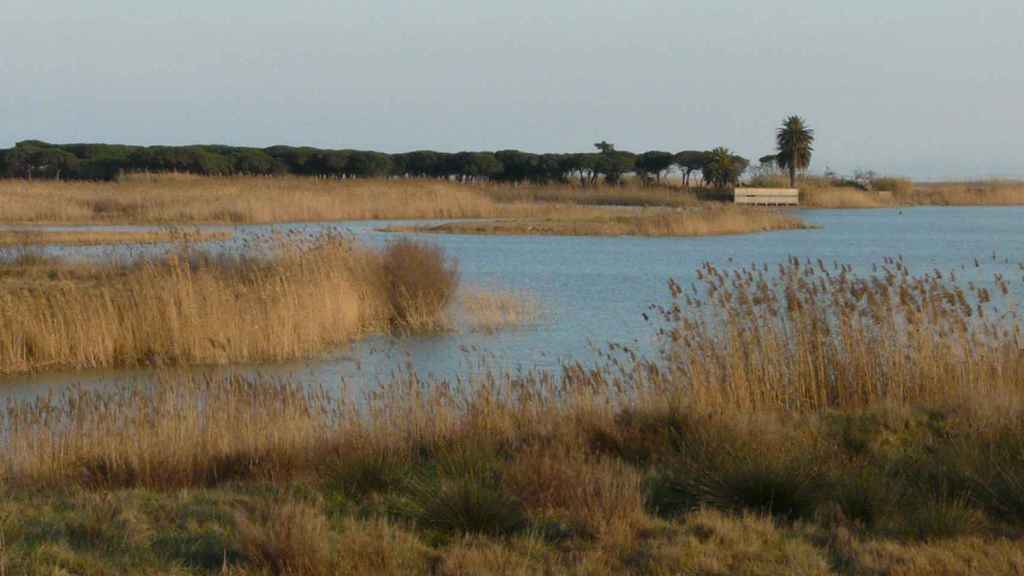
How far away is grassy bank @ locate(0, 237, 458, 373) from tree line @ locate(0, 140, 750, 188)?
56.9m

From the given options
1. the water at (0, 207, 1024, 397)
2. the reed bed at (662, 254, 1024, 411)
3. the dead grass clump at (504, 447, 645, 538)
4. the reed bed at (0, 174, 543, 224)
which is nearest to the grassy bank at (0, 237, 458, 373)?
the water at (0, 207, 1024, 397)

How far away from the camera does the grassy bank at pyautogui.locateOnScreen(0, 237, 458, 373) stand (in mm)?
14156

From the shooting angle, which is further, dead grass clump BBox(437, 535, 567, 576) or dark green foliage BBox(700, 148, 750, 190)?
dark green foliage BBox(700, 148, 750, 190)

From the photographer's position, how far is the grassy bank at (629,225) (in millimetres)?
42688

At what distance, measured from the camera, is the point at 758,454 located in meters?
6.98

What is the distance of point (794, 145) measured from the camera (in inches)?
3314

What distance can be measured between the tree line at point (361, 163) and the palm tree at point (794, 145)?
3.78 m

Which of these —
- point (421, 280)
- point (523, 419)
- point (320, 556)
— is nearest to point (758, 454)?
point (523, 419)

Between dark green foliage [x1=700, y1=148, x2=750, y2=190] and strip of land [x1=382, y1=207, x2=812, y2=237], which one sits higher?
dark green foliage [x1=700, y1=148, x2=750, y2=190]

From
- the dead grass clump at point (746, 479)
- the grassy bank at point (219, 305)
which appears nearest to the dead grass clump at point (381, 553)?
the dead grass clump at point (746, 479)

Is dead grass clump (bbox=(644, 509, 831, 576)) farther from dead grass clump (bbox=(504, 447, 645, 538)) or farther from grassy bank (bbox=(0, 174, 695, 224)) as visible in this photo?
grassy bank (bbox=(0, 174, 695, 224))

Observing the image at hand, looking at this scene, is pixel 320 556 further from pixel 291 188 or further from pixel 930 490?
pixel 291 188

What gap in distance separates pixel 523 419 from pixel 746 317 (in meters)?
2.74

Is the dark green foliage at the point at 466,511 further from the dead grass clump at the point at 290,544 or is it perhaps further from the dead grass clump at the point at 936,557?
the dead grass clump at the point at 936,557
